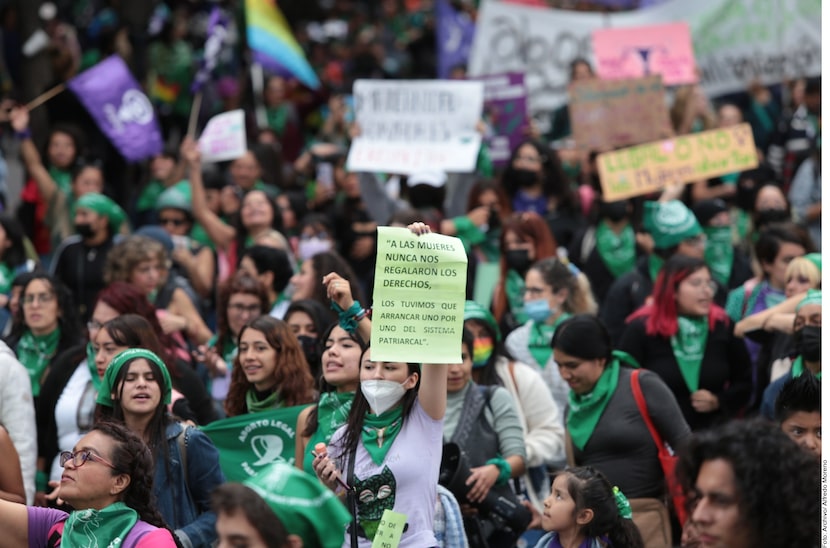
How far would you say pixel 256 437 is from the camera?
677cm

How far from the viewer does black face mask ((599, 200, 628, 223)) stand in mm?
10188

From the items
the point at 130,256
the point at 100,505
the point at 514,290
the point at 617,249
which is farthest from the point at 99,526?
the point at 617,249

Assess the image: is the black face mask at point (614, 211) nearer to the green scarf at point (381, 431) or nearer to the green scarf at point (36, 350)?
the green scarf at point (36, 350)

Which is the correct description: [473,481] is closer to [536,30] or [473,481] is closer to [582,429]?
[582,429]

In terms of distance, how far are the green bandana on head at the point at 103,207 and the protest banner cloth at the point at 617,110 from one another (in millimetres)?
3687

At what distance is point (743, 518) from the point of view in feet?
12.2

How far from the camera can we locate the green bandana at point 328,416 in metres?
6.04

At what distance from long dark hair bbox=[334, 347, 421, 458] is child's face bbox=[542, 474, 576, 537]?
64 cm

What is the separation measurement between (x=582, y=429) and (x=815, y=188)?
213 inches

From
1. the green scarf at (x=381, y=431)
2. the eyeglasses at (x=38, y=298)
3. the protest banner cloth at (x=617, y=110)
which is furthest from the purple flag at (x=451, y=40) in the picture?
the green scarf at (x=381, y=431)

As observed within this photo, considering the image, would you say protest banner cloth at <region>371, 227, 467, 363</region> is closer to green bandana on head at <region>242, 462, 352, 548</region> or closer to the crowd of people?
the crowd of people

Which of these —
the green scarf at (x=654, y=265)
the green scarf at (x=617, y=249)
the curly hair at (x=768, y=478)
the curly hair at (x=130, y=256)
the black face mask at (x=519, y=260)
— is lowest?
the green scarf at (x=617, y=249)

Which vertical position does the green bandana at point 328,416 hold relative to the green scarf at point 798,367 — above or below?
above

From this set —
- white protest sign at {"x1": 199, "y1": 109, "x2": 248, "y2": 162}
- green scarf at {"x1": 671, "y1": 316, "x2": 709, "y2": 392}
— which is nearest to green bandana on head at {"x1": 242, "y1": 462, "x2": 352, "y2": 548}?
green scarf at {"x1": 671, "y1": 316, "x2": 709, "y2": 392}
